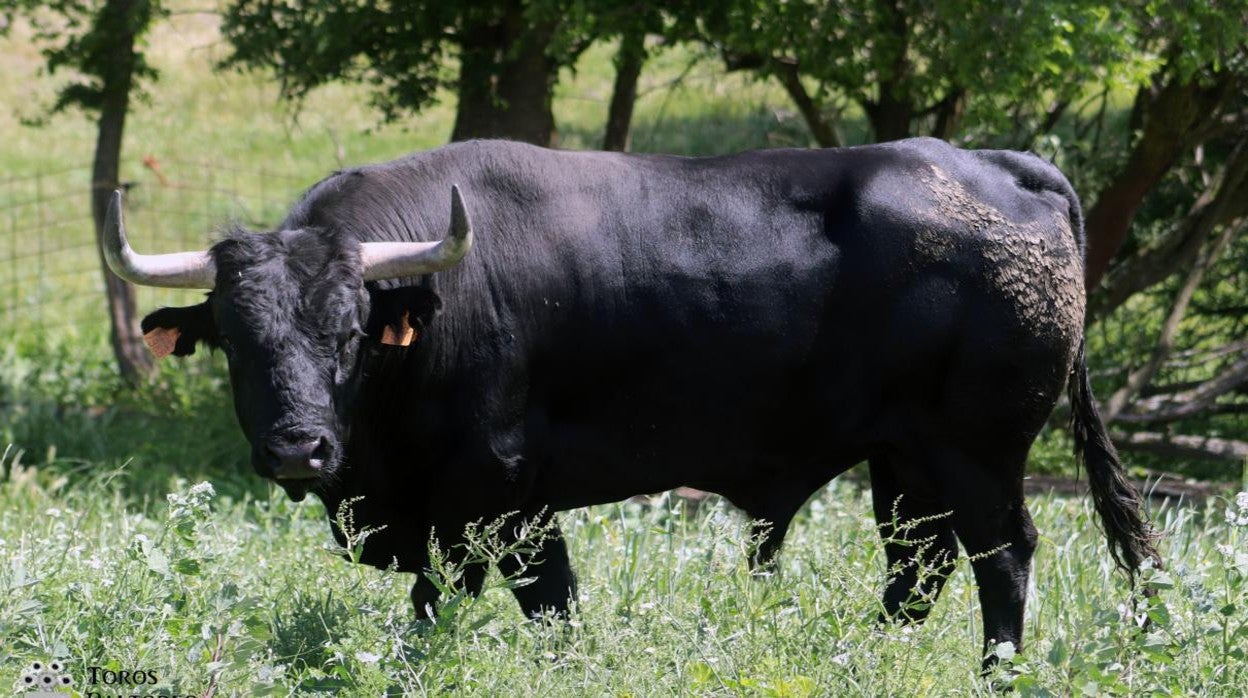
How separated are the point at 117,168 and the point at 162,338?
6.45 m

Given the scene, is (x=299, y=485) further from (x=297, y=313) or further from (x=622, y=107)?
(x=622, y=107)

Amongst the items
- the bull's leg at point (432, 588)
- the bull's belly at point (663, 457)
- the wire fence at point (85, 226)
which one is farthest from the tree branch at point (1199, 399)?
the wire fence at point (85, 226)

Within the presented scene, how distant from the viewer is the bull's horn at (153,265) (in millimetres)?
4484

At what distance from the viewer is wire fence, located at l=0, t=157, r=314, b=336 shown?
13.3m

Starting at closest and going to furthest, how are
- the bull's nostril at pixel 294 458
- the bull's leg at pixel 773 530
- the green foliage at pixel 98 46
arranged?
the bull's nostril at pixel 294 458 → the bull's leg at pixel 773 530 → the green foliage at pixel 98 46

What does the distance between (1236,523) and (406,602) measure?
2.78m

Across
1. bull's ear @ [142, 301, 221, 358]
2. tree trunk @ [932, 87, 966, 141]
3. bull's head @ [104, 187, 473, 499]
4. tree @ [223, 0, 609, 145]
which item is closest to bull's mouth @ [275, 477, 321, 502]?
bull's head @ [104, 187, 473, 499]

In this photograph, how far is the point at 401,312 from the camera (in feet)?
15.0

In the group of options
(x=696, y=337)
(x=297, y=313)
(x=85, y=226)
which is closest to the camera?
(x=297, y=313)

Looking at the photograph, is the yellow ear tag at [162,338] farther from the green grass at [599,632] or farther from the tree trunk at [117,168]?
the tree trunk at [117,168]

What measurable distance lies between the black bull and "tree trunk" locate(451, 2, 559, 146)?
3700mm

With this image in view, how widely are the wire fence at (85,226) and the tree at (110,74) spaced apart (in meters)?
0.57

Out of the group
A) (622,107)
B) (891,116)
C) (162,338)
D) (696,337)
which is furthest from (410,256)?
(622,107)

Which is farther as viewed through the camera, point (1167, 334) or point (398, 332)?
point (1167, 334)
